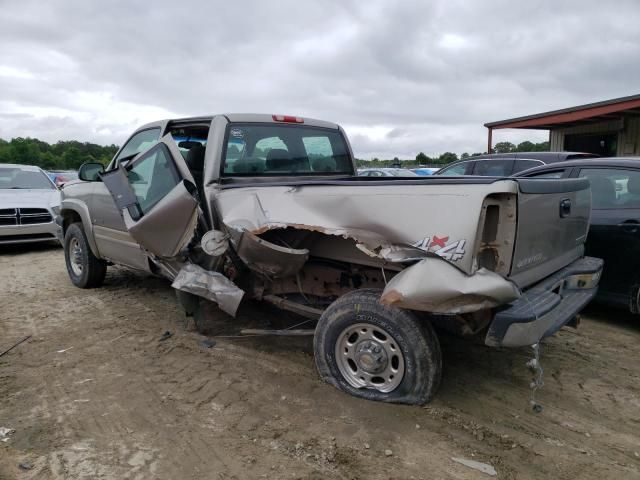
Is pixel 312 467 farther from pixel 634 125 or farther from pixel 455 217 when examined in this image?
pixel 634 125

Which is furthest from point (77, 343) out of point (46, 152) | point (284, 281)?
point (46, 152)

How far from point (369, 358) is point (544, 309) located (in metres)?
1.13

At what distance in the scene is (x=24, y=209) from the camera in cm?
937

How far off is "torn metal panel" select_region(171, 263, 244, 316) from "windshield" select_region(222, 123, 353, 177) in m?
0.89

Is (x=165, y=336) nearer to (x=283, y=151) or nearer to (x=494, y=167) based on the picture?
(x=283, y=151)

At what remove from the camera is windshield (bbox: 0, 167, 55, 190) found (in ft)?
33.9

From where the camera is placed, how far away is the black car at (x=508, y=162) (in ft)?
28.5

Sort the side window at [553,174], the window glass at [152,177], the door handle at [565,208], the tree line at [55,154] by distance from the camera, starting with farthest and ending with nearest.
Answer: the tree line at [55,154] → the side window at [553,174] → the window glass at [152,177] → the door handle at [565,208]

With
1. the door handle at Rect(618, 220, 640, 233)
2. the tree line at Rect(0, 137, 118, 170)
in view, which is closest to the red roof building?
the door handle at Rect(618, 220, 640, 233)

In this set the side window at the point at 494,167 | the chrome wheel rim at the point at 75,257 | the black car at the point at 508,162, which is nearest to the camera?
the chrome wheel rim at the point at 75,257

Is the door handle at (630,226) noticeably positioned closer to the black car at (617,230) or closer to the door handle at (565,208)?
the black car at (617,230)

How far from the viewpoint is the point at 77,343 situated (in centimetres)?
455

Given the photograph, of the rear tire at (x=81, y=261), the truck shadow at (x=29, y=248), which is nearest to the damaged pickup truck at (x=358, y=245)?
the rear tire at (x=81, y=261)

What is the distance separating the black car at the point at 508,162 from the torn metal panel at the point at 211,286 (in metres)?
5.97
